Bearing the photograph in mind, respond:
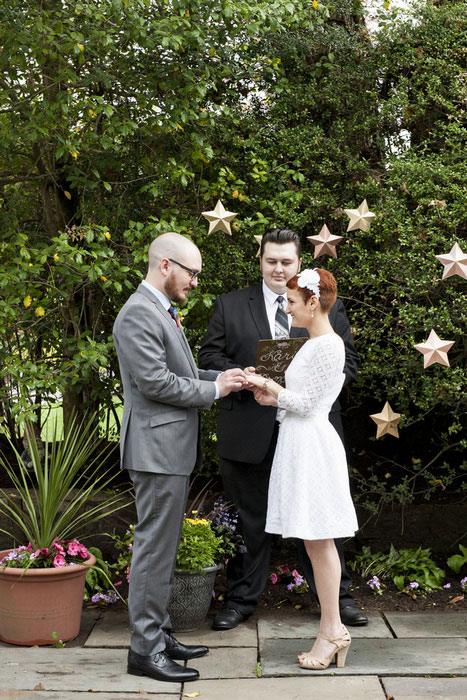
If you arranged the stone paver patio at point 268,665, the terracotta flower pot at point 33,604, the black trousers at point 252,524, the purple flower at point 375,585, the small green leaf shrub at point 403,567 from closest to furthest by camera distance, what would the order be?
the stone paver patio at point 268,665 < the terracotta flower pot at point 33,604 < the black trousers at point 252,524 < the purple flower at point 375,585 < the small green leaf shrub at point 403,567

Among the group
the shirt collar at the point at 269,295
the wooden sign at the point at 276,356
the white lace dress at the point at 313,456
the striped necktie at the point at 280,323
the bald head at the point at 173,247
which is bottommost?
the white lace dress at the point at 313,456

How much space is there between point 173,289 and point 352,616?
7.28 ft

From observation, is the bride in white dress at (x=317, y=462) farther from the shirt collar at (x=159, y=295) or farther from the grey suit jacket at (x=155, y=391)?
the shirt collar at (x=159, y=295)

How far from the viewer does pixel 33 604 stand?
4.29 meters

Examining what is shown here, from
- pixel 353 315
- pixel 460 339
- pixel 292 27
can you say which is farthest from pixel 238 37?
pixel 460 339

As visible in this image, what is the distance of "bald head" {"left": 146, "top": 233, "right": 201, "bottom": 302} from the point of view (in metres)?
3.76

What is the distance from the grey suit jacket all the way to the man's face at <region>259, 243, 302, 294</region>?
34.0 inches

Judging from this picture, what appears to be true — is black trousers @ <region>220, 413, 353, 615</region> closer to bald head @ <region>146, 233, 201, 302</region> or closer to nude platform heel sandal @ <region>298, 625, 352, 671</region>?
nude platform heel sandal @ <region>298, 625, 352, 671</region>

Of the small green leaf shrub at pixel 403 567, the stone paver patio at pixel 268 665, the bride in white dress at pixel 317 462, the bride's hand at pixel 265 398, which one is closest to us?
the stone paver patio at pixel 268 665

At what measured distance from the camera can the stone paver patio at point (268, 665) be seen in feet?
11.8

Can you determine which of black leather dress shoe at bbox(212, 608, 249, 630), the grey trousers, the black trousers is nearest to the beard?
the grey trousers

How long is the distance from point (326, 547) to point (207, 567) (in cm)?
102

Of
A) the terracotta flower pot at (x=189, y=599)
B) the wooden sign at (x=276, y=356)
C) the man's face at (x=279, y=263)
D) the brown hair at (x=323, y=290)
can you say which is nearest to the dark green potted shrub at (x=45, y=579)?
the terracotta flower pot at (x=189, y=599)

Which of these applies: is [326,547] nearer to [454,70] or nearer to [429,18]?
[454,70]
